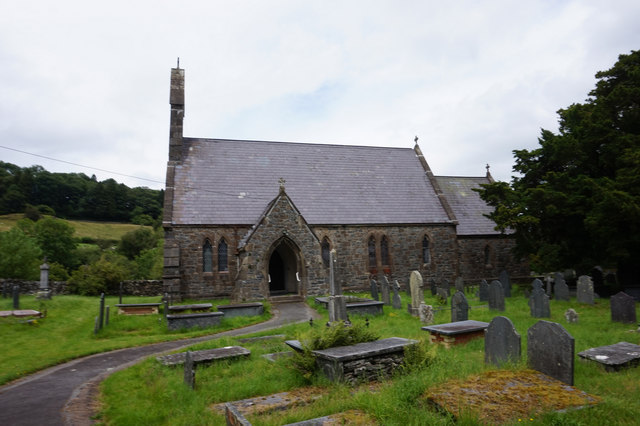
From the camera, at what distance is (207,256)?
21.3 m

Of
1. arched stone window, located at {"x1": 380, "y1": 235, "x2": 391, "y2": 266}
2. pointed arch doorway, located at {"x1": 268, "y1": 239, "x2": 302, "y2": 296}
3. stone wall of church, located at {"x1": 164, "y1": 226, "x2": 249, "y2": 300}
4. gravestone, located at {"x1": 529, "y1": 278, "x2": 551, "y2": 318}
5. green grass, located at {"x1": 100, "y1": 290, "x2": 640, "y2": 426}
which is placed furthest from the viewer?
arched stone window, located at {"x1": 380, "y1": 235, "x2": 391, "y2": 266}

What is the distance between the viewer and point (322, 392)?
254 inches

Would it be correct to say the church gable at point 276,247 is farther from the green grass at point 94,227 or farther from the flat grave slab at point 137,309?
the green grass at point 94,227

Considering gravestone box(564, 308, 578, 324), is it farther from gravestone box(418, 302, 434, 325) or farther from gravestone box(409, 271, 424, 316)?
gravestone box(409, 271, 424, 316)

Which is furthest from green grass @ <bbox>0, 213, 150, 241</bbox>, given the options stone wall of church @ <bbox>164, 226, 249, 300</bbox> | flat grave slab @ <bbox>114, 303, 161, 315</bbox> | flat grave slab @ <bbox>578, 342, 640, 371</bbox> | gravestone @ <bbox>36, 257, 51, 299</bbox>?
flat grave slab @ <bbox>578, 342, 640, 371</bbox>

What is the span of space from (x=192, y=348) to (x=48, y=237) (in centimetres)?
4441

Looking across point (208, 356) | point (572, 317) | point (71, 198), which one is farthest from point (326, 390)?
point (71, 198)

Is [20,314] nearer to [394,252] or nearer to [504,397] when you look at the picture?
→ [504,397]

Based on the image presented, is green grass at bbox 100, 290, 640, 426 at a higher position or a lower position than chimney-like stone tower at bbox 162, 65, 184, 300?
lower

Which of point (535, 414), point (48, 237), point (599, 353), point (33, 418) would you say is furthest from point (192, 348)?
point (48, 237)

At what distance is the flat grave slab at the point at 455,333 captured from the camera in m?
9.33

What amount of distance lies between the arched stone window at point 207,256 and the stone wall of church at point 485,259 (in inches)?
653

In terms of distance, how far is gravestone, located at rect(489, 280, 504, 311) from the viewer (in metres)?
14.4

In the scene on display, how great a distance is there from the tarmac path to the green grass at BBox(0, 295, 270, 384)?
57cm
